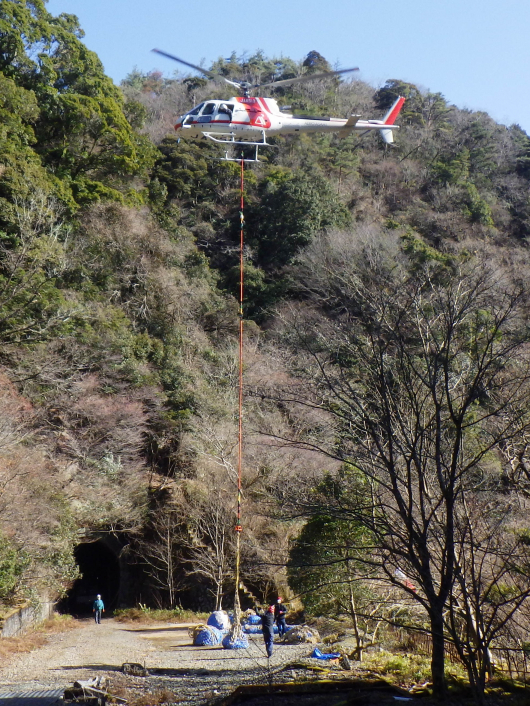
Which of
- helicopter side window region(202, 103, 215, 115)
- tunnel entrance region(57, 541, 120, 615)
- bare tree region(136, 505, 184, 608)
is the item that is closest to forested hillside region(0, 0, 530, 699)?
bare tree region(136, 505, 184, 608)

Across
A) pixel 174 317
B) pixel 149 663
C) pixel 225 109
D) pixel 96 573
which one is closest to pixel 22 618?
pixel 149 663

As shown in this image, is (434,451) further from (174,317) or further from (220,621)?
(174,317)

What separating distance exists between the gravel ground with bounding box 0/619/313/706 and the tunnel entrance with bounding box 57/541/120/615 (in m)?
5.15

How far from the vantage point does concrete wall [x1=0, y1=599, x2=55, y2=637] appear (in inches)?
467

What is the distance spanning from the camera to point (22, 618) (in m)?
12.9

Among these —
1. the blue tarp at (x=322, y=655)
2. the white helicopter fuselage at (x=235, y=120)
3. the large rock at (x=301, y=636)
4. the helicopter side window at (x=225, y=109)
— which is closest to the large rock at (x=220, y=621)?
the large rock at (x=301, y=636)

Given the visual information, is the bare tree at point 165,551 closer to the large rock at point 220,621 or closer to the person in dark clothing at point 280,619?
the large rock at point 220,621

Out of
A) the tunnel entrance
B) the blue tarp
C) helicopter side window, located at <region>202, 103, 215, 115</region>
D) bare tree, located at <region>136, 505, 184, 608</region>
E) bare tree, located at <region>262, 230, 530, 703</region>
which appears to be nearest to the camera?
bare tree, located at <region>262, 230, 530, 703</region>

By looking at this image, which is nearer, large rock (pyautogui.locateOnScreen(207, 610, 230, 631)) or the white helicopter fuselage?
the white helicopter fuselage

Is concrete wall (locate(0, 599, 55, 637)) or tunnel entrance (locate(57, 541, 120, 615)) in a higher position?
tunnel entrance (locate(57, 541, 120, 615))

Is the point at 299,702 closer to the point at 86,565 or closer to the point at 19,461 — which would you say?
the point at 19,461

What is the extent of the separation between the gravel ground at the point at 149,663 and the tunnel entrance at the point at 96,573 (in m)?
5.15

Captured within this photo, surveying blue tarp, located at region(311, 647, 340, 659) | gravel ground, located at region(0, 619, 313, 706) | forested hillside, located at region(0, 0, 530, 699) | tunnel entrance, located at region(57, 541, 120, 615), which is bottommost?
gravel ground, located at region(0, 619, 313, 706)

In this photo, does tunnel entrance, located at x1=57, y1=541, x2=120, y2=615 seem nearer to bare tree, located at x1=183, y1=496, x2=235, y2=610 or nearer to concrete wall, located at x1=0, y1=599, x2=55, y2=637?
concrete wall, located at x1=0, y1=599, x2=55, y2=637
